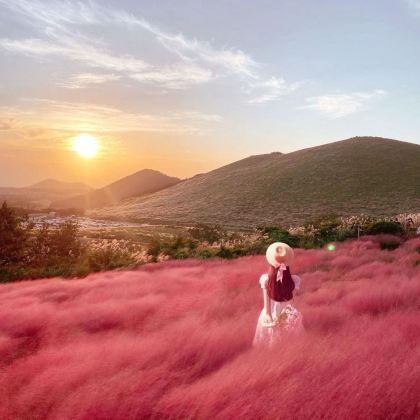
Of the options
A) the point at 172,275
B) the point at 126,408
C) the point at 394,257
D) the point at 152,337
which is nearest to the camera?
the point at 126,408

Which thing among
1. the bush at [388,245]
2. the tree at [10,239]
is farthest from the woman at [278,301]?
the tree at [10,239]

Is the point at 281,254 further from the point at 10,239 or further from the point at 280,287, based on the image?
the point at 10,239

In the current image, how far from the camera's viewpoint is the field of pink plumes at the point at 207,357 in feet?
12.5

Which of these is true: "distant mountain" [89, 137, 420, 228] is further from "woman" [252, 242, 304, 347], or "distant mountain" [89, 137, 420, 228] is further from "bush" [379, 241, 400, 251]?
"woman" [252, 242, 304, 347]

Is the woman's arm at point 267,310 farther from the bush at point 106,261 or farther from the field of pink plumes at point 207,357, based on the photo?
the bush at point 106,261

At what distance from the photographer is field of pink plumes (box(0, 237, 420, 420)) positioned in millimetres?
3797

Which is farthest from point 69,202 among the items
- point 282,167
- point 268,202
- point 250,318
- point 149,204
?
point 250,318

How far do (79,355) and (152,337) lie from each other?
102 cm

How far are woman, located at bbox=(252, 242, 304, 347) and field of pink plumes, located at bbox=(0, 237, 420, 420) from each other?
250mm

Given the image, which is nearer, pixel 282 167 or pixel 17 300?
pixel 17 300

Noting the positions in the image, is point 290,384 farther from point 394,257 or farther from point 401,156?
point 401,156

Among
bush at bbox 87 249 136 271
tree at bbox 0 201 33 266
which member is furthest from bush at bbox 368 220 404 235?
tree at bbox 0 201 33 266

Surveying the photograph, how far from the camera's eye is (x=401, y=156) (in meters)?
102

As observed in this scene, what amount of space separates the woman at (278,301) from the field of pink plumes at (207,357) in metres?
0.25
